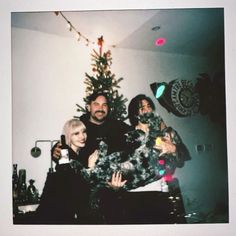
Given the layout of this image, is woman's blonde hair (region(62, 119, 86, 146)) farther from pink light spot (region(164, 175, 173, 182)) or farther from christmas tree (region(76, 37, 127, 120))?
pink light spot (region(164, 175, 173, 182))

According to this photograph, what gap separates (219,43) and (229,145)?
0.76 m

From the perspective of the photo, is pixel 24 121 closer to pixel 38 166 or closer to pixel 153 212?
pixel 38 166

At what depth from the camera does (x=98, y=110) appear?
2.02 metres

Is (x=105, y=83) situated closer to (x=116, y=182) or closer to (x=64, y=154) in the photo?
(x=64, y=154)

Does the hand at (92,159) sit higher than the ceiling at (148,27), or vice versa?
the ceiling at (148,27)

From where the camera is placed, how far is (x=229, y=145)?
201 centimetres

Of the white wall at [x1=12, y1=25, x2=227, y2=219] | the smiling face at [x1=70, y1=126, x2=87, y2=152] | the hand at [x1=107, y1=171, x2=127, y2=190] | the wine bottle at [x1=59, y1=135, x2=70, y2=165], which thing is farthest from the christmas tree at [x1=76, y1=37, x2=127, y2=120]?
the hand at [x1=107, y1=171, x2=127, y2=190]

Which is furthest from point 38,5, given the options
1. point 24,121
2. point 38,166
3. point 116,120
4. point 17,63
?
point 38,166

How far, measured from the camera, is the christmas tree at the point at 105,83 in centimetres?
201

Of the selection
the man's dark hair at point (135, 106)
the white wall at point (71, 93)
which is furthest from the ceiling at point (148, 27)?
the man's dark hair at point (135, 106)

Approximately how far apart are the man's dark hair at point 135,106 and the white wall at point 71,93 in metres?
0.04

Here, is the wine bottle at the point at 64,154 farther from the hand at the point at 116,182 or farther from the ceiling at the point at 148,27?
the ceiling at the point at 148,27

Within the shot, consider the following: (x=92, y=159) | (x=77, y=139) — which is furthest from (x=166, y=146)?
(x=77, y=139)

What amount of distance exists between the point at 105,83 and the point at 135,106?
279 mm
